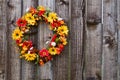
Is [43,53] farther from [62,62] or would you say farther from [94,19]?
[94,19]

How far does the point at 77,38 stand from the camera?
10.7 feet

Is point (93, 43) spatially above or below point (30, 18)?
below

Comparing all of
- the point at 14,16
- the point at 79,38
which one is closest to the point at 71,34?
the point at 79,38

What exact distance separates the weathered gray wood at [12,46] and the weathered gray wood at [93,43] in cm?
59

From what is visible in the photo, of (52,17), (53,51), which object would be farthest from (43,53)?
(52,17)

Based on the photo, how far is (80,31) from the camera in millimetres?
3277

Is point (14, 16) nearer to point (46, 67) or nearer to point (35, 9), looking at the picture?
point (35, 9)

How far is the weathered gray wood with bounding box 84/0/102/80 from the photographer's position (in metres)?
3.27

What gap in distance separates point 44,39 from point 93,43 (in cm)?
42

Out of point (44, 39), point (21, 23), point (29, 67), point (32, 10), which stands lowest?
point (29, 67)

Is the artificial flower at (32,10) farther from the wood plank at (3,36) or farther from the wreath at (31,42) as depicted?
the wood plank at (3,36)

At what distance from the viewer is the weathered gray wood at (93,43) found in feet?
10.7

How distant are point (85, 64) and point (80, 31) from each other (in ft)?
0.94

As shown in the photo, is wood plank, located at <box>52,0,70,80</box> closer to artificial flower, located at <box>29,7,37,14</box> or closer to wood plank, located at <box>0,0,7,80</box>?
artificial flower, located at <box>29,7,37,14</box>
